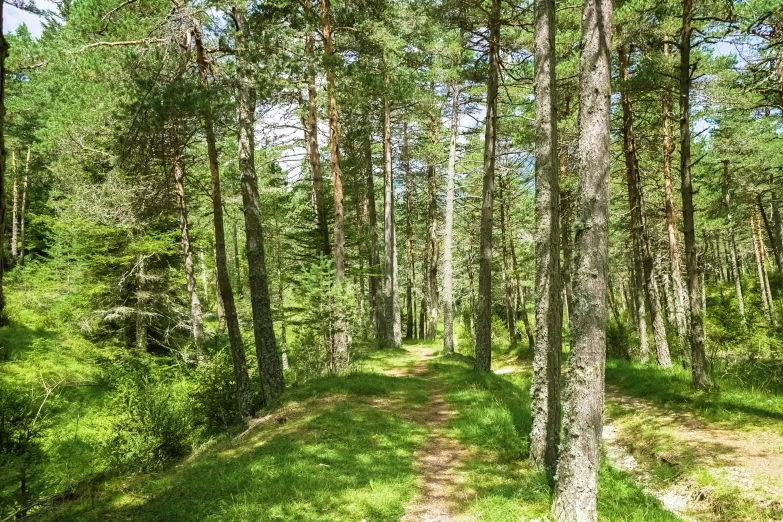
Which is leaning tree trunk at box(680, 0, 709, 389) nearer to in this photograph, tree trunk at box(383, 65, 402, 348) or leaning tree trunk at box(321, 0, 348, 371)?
leaning tree trunk at box(321, 0, 348, 371)

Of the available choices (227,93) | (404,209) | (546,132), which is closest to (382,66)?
(227,93)

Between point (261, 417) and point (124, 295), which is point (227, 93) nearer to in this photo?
point (261, 417)

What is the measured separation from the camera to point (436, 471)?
6.40 meters

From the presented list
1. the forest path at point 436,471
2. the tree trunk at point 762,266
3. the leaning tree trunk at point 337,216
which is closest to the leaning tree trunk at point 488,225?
the forest path at point 436,471

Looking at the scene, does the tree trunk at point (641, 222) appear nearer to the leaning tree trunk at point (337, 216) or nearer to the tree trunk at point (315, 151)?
the leaning tree trunk at point (337, 216)

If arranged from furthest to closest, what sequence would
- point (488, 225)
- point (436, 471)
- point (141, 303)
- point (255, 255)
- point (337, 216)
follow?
point (141, 303)
point (337, 216)
point (488, 225)
point (255, 255)
point (436, 471)

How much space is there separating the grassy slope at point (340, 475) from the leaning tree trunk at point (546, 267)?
0.62 m

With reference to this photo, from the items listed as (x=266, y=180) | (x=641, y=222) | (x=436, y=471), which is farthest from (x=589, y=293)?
(x=266, y=180)

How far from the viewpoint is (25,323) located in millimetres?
16578

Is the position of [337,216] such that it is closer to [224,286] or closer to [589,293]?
[224,286]

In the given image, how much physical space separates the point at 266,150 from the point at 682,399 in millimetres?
15541

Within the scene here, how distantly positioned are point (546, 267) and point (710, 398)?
256 inches

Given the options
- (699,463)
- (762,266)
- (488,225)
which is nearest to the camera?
(699,463)

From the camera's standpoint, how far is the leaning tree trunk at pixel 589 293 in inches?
175
